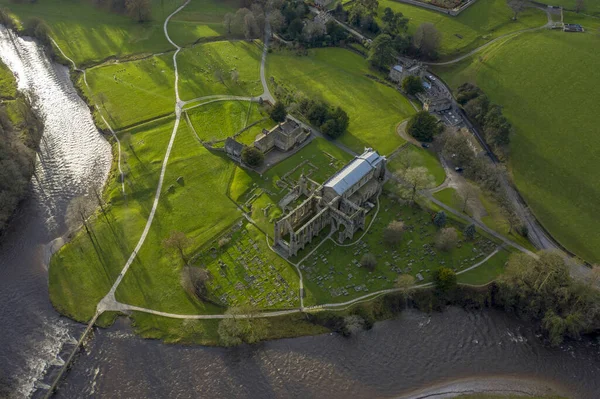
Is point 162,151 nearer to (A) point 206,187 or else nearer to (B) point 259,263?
(A) point 206,187

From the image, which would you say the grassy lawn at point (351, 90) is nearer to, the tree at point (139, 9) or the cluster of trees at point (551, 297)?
the cluster of trees at point (551, 297)

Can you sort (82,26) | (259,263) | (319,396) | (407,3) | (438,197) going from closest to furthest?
1. (319,396)
2. (259,263)
3. (438,197)
4. (82,26)
5. (407,3)

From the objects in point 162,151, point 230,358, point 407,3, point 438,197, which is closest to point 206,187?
point 162,151

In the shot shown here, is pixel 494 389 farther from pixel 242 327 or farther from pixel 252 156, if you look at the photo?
pixel 252 156

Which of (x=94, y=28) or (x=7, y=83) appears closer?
(x=7, y=83)

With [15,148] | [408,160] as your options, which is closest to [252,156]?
[408,160]

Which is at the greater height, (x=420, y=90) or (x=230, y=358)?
(x=420, y=90)
